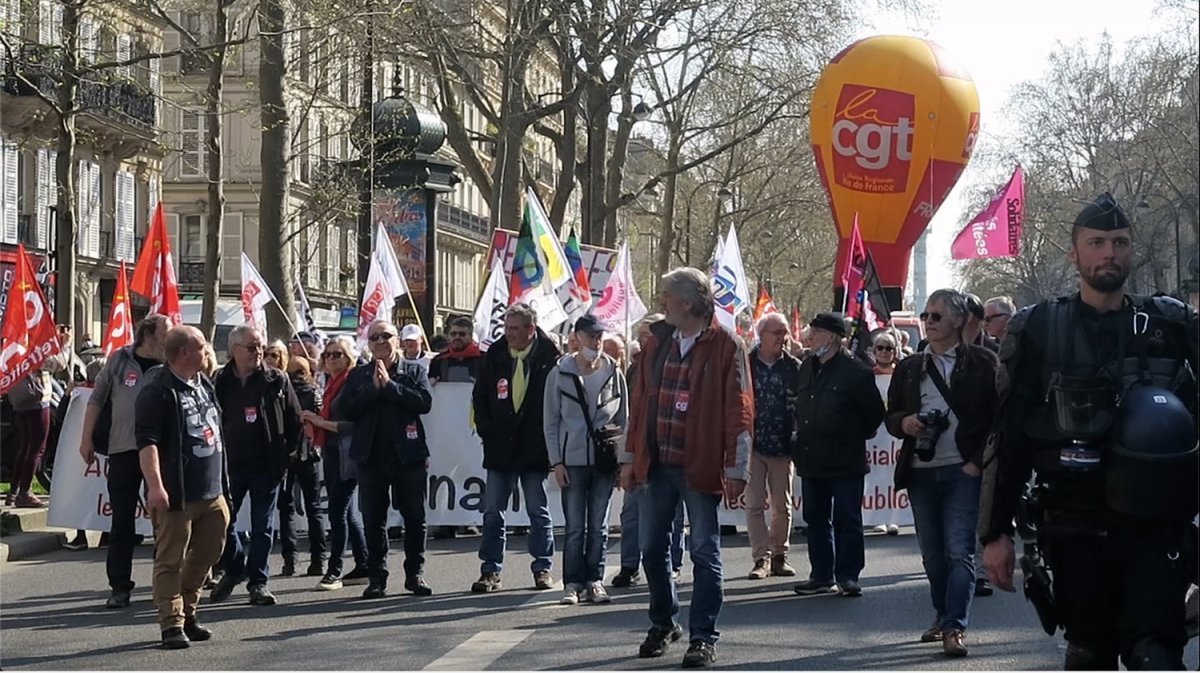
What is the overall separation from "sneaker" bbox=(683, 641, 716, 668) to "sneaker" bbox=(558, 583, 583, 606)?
2753mm

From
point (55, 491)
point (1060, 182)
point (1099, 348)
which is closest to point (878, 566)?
point (55, 491)

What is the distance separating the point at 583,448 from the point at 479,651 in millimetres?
2488

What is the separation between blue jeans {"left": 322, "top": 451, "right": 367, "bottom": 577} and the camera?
13.2 meters

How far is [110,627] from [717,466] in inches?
157

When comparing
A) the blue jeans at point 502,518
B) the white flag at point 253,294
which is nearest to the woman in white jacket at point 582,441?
the blue jeans at point 502,518

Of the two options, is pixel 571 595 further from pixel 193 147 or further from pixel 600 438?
pixel 193 147

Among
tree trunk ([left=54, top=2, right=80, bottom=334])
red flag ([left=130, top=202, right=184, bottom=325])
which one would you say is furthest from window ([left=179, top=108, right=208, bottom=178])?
red flag ([left=130, top=202, right=184, bottom=325])

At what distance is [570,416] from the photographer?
1233 centimetres

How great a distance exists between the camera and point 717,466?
30.8 feet

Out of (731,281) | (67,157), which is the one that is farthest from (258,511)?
(731,281)

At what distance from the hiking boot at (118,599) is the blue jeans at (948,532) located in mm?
5079

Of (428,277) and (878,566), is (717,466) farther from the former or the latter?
(428,277)

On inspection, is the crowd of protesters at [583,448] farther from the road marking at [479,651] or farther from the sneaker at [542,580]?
the road marking at [479,651]

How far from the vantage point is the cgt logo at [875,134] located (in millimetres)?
36656
